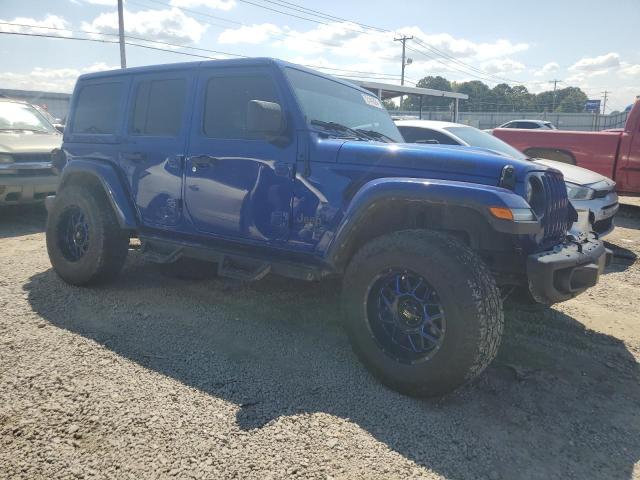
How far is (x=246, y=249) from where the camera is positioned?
11.5 ft

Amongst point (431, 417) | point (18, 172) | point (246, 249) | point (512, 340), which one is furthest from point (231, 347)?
point (18, 172)

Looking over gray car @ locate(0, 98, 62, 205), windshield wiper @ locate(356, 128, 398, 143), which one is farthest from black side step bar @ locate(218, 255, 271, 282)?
gray car @ locate(0, 98, 62, 205)

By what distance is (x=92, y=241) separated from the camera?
4.16 metres

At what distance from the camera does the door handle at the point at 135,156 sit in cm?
395

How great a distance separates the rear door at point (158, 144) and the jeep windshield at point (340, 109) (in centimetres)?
98

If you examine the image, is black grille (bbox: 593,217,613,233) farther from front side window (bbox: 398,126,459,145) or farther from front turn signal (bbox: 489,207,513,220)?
front turn signal (bbox: 489,207,513,220)

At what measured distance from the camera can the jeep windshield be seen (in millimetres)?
3340

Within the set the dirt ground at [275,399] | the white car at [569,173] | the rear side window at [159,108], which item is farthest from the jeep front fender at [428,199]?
the white car at [569,173]

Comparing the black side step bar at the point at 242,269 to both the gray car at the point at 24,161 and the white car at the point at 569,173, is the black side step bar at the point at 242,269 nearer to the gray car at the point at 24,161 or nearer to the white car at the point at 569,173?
the white car at the point at 569,173

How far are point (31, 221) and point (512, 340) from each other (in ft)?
24.2

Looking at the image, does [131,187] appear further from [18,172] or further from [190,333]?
[18,172]

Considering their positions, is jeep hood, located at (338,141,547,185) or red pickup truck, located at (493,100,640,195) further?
red pickup truck, located at (493,100,640,195)

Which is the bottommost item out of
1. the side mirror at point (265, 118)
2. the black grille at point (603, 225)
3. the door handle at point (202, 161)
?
the black grille at point (603, 225)

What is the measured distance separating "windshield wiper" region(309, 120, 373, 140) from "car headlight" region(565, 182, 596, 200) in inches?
137
